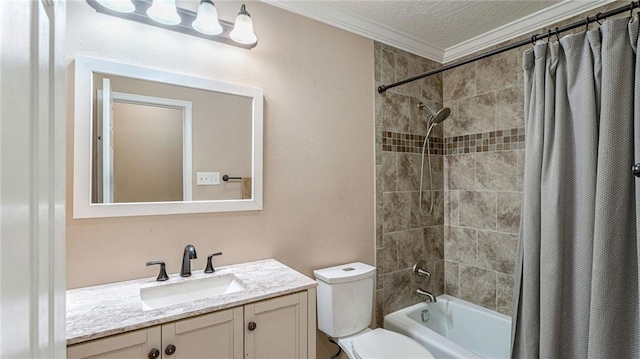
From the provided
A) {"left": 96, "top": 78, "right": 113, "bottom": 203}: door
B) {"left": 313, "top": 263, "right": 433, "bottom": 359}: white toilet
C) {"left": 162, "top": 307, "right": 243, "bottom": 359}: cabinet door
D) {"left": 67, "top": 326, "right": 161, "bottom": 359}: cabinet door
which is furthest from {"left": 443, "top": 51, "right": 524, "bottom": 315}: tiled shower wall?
{"left": 96, "top": 78, "right": 113, "bottom": 203}: door

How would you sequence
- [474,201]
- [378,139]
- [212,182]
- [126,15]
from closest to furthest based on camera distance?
[126,15], [212,182], [378,139], [474,201]

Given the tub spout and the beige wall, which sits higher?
the beige wall

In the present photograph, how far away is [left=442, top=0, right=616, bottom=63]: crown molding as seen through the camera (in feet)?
6.04

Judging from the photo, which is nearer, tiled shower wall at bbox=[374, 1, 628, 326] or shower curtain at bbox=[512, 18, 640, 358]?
shower curtain at bbox=[512, 18, 640, 358]

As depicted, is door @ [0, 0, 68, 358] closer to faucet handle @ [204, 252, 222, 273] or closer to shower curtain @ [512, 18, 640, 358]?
faucet handle @ [204, 252, 222, 273]

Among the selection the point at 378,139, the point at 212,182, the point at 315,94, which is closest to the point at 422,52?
the point at 378,139

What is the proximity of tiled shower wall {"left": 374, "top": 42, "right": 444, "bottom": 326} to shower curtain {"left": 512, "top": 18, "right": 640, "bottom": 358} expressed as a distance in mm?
872

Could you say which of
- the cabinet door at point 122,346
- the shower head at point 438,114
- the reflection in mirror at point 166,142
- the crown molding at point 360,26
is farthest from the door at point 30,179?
the shower head at point 438,114

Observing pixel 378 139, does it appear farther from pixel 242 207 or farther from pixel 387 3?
pixel 242 207

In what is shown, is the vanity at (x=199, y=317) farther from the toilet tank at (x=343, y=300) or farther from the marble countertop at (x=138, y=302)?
the toilet tank at (x=343, y=300)

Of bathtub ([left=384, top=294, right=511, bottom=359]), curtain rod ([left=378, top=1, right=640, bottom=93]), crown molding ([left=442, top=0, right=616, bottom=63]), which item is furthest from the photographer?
bathtub ([left=384, top=294, right=511, bottom=359])

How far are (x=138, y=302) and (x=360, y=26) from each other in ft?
6.74

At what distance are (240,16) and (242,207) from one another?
100 centimetres

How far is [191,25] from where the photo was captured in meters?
1.48
